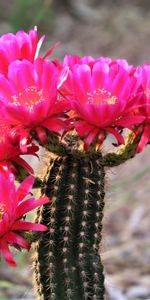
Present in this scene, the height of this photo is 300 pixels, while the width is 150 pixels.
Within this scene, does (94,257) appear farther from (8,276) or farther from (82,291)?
(8,276)

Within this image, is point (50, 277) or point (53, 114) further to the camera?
point (50, 277)

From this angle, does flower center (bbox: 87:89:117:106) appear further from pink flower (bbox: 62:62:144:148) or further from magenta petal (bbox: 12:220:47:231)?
magenta petal (bbox: 12:220:47:231)

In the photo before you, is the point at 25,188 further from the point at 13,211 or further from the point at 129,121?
the point at 129,121

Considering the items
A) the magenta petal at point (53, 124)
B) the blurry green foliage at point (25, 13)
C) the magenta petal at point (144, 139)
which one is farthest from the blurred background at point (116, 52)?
the magenta petal at point (53, 124)

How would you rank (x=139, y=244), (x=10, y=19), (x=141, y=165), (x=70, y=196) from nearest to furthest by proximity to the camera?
(x=70, y=196)
(x=139, y=244)
(x=141, y=165)
(x=10, y=19)

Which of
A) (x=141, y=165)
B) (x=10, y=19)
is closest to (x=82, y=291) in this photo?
(x=141, y=165)

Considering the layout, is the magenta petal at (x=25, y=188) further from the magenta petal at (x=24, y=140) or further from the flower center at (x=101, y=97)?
the flower center at (x=101, y=97)

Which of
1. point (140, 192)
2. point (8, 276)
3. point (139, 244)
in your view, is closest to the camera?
point (8, 276)
